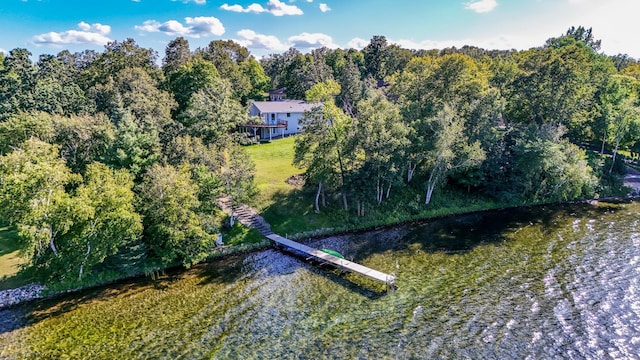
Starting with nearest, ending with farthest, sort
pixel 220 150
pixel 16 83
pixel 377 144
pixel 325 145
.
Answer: pixel 377 144, pixel 325 145, pixel 220 150, pixel 16 83

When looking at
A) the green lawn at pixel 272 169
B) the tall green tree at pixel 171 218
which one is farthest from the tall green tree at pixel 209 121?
the tall green tree at pixel 171 218

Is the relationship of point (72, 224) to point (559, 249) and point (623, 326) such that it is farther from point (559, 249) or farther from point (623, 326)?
point (559, 249)

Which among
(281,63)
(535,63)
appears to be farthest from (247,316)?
(281,63)

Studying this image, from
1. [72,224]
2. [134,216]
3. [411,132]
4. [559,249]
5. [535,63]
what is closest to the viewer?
[72,224]

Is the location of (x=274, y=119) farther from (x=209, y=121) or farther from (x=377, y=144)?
(x=377, y=144)

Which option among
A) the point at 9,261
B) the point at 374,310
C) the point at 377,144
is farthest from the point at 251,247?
the point at 9,261
